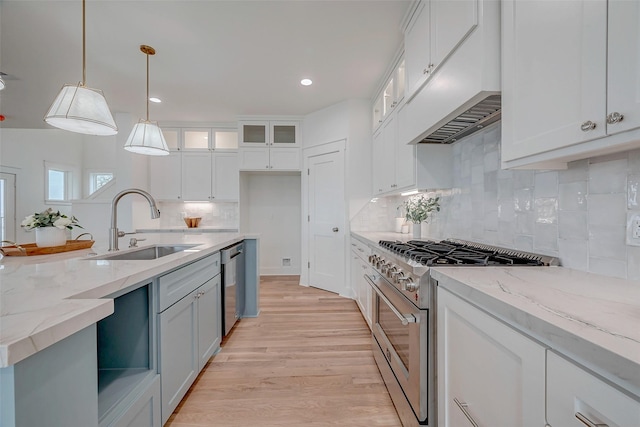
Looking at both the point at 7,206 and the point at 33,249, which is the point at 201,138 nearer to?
the point at 33,249

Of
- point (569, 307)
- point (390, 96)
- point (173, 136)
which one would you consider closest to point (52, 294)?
point (569, 307)

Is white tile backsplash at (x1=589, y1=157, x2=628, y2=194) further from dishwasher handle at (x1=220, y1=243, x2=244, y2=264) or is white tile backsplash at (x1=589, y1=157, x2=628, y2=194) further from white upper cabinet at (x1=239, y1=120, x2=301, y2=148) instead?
white upper cabinet at (x1=239, y1=120, x2=301, y2=148)

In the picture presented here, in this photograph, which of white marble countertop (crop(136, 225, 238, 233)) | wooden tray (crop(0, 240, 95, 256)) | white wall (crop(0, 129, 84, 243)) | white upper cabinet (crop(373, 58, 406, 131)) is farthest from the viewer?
white wall (crop(0, 129, 84, 243))

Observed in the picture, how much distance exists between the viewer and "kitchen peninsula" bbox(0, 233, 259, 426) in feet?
1.86

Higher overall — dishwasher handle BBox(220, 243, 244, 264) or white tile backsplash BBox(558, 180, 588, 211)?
white tile backsplash BBox(558, 180, 588, 211)

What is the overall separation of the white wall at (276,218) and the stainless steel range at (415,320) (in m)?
3.51

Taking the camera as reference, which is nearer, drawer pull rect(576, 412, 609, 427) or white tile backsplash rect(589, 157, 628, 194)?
drawer pull rect(576, 412, 609, 427)

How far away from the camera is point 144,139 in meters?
2.35

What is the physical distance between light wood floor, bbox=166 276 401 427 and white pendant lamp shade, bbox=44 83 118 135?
6.04 feet

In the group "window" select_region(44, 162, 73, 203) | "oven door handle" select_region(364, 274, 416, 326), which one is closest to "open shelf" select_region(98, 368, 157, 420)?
"oven door handle" select_region(364, 274, 416, 326)

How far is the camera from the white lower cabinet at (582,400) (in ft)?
1.48

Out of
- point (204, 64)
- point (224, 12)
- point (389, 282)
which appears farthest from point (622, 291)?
point (204, 64)

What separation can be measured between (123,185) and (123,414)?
4044mm

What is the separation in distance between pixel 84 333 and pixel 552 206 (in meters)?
1.82
